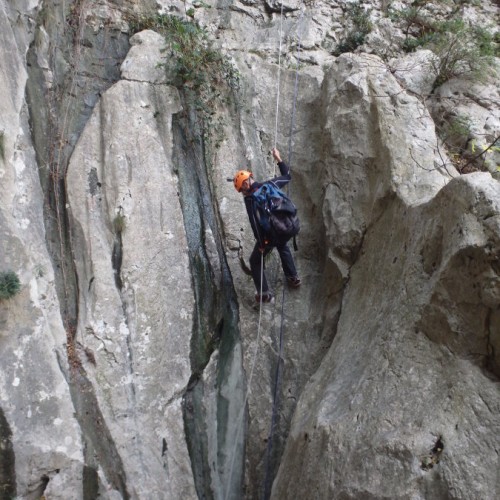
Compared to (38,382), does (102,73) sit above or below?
above

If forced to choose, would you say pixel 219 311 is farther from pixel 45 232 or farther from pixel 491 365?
pixel 491 365

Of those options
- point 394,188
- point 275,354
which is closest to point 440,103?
point 394,188

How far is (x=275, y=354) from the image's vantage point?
23.1ft

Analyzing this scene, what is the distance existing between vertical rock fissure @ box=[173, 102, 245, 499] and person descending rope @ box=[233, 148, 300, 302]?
0.56m

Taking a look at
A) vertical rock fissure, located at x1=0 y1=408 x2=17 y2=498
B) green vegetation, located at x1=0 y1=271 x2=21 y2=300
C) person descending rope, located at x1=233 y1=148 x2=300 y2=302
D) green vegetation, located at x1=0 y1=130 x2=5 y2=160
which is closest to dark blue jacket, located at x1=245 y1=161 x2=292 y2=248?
person descending rope, located at x1=233 y1=148 x2=300 y2=302

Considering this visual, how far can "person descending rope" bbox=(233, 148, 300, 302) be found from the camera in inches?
264

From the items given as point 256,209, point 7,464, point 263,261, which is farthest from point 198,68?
point 7,464

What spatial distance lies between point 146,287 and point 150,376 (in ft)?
4.05

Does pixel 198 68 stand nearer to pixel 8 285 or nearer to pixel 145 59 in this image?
pixel 145 59

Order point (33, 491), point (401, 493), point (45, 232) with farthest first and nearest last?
point (45, 232), point (33, 491), point (401, 493)

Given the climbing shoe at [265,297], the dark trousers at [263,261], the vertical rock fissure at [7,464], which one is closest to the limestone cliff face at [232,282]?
the vertical rock fissure at [7,464]

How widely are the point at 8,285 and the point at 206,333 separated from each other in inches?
105

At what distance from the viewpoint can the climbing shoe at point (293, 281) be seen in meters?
7.39

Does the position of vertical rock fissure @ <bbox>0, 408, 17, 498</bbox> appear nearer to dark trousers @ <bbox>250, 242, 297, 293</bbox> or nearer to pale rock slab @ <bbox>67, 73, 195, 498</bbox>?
pale rock slab @ <bbox>67, 73, 195, 498</bbox>
